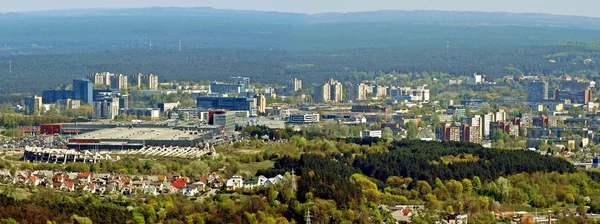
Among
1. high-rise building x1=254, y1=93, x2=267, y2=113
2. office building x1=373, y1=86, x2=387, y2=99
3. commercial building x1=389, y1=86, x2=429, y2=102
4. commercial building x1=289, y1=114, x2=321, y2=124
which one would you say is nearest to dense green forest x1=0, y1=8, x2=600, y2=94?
office building x1=373, y1=86, x2=387, y2=99

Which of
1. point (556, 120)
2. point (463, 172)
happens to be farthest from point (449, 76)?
point (463, 172)

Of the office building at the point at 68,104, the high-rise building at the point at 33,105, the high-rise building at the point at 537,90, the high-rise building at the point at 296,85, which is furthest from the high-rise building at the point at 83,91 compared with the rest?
the high-rise building at the point at 537,90

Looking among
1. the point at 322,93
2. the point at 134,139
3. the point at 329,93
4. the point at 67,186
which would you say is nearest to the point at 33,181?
the point at 67,186

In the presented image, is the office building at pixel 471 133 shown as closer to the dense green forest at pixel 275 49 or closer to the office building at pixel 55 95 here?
the office building at pixel 55 95

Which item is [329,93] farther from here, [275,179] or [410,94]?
[275,179]

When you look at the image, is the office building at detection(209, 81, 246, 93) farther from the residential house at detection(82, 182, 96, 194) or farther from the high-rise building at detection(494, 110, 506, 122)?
the residential house at detection(82, 182, 96, 194)

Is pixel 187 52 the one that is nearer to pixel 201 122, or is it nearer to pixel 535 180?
pixel 201 122
